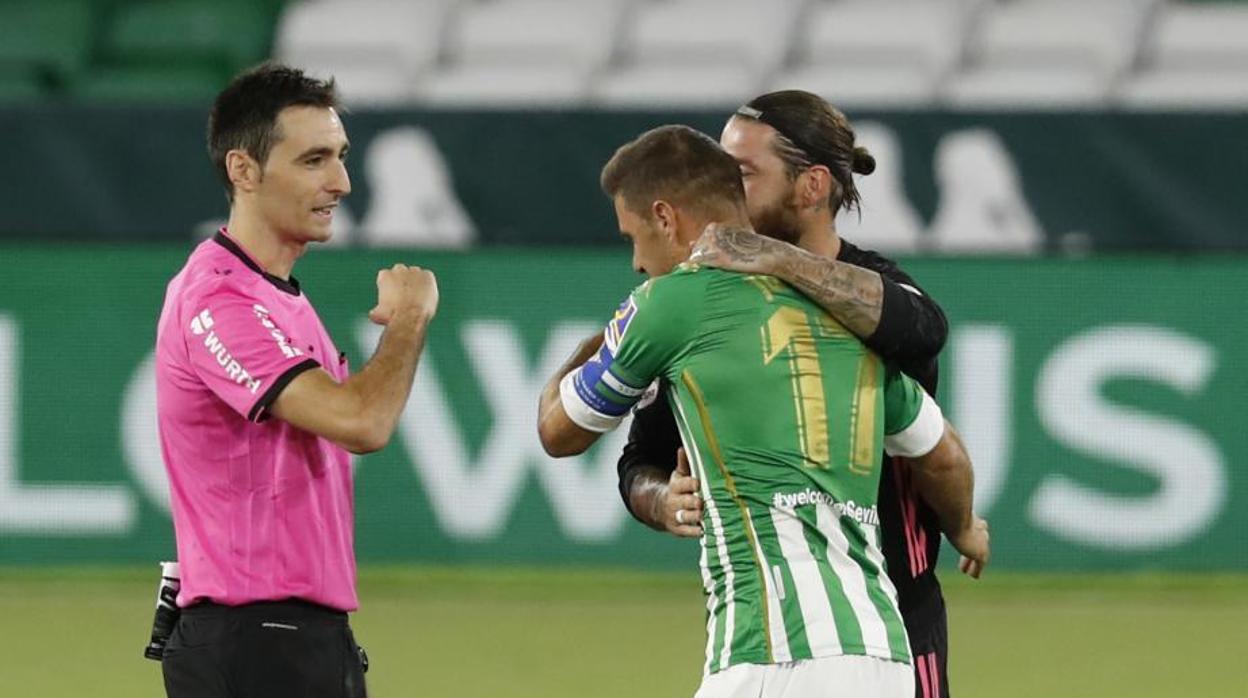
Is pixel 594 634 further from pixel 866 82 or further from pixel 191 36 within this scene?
pixel 191 36

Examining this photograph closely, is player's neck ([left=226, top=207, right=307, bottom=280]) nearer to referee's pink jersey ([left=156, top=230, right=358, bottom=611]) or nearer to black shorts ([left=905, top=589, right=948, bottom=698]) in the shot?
referee's pink jersey ([left=156, top=230, right=358, bottom=611])

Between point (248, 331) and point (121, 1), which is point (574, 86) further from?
point (248, 331)

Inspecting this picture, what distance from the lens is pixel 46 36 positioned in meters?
13.0

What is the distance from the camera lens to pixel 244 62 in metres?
13.2

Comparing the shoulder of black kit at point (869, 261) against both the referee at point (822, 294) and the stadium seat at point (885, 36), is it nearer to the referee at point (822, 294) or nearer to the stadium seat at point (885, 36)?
the referee at point (822, 294)

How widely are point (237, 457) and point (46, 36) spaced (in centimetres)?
946

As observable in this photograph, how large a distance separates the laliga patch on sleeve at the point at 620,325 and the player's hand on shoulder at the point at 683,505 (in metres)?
0.25

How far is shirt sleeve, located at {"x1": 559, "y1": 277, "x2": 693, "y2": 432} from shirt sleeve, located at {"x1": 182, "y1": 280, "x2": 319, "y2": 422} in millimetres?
512

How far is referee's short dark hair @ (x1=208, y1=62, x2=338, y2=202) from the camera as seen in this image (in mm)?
4289

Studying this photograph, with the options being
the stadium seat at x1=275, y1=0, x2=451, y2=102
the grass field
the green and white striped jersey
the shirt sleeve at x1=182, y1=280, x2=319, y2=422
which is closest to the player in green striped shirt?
the green and white striped jersey

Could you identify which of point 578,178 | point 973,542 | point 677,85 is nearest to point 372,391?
point 973,542

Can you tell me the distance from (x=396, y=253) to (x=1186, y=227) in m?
3.42

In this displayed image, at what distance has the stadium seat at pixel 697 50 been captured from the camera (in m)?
12.5

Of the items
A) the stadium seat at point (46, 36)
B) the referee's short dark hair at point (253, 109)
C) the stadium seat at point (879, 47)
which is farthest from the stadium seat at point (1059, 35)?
the referee's short dark hair at point (253, 109)
